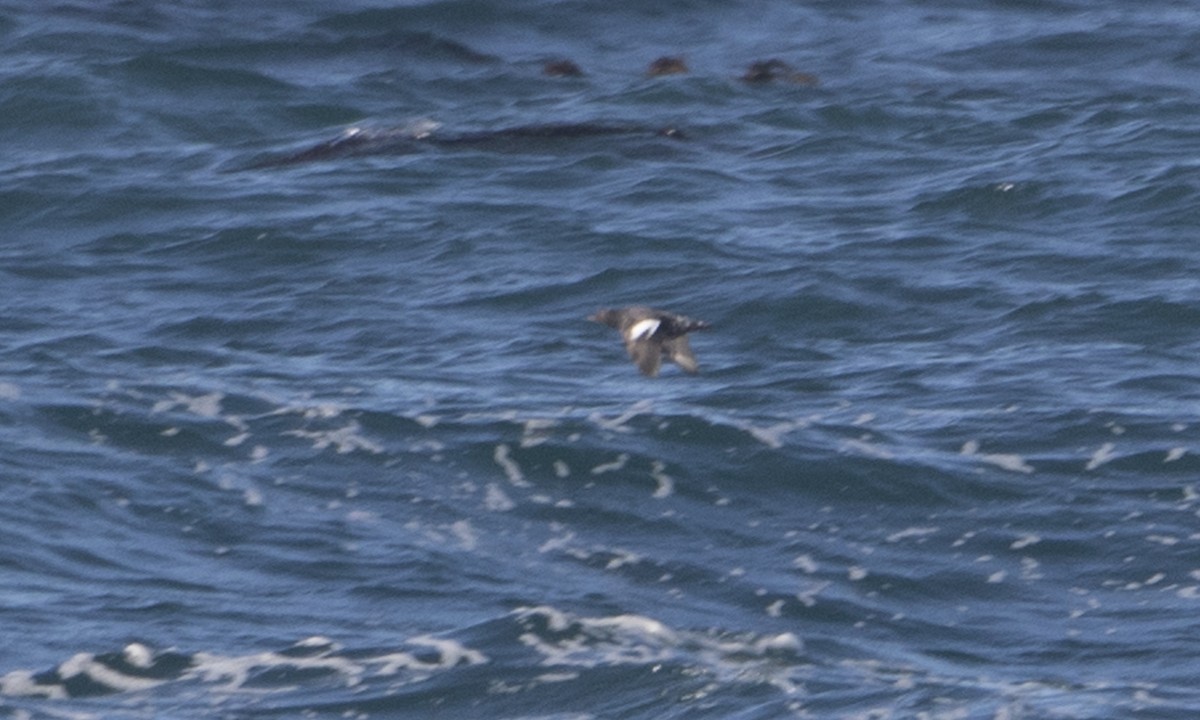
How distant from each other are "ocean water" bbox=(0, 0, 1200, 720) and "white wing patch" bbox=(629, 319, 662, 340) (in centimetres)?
72

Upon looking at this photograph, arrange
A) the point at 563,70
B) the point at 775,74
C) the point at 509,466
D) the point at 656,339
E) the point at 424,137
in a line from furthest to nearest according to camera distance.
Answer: the point at 563,70 < the point at 775,74 < the point at 424,137 < the point at 509,466 < the point at 656,339

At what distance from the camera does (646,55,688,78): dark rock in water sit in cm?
1802

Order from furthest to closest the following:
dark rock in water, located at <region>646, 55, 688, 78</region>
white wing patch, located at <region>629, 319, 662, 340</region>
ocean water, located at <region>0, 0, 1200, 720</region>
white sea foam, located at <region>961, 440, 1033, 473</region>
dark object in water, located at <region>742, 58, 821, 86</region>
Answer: dark rock in water, located at <region>646, 55, 688, 78</region>, dark object in water, located at <region>742, 58, 821, 86</region>, white sea foam, located at <region>961, 440, 1033, 473</region>, white wing patch, located at <region>629, 319, 662, 340</region>, ocean water, located at <region>0, 0, 1200, 720</region>

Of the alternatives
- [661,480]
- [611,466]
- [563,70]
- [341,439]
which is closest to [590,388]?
[611,466]

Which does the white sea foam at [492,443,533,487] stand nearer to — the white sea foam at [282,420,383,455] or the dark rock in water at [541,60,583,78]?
the white sea foam at [282,420,383,455]

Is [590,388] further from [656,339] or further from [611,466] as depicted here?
[656,339]

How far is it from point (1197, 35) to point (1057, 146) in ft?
16.2

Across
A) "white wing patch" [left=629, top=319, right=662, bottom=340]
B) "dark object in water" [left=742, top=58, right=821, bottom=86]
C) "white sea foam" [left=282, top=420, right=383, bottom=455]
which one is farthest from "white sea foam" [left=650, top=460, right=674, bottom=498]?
"dark object in water" [left=742, top=58, right=821, bottom=86]

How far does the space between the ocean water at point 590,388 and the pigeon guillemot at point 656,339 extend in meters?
0.65

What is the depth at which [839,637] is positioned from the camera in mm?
8578

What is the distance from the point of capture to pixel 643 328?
9867mm

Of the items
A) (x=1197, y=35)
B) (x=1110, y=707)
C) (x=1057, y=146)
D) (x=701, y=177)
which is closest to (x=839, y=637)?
(x=1110, y=707)

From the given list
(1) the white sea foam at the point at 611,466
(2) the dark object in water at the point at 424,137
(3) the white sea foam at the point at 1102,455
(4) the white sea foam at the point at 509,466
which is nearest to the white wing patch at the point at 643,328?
(1) the white sea foam at the point at 611,466

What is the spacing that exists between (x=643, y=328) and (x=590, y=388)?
1.50 m
